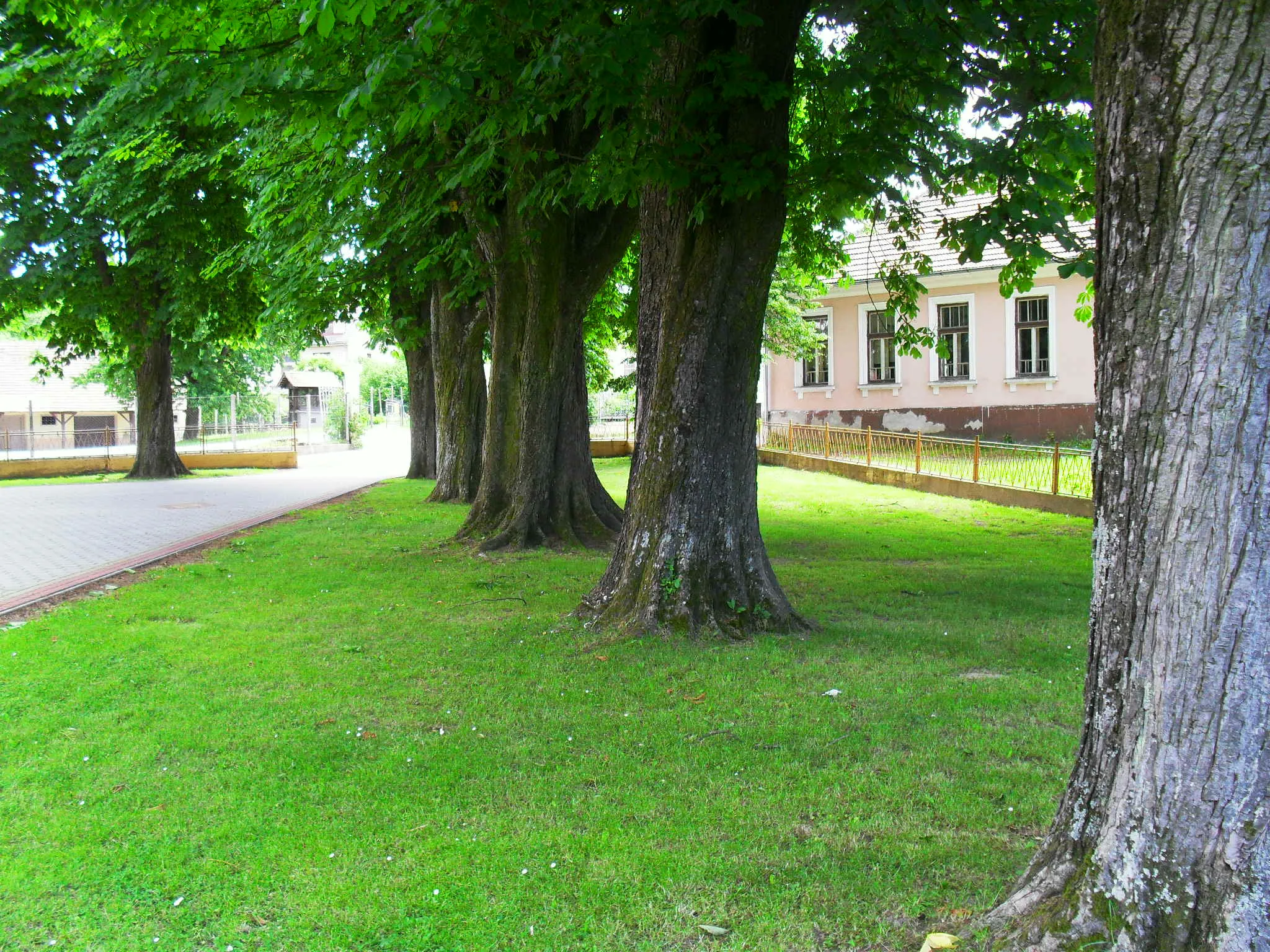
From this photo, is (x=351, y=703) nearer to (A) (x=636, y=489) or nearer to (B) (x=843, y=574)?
(A) (x=636, y=489)

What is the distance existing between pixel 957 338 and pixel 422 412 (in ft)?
52.2

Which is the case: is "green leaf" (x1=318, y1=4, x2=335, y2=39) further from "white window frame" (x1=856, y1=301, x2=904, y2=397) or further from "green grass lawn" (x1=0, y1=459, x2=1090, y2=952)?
"white window frame" (x1=856, y1=301, x2=904, y2=397)

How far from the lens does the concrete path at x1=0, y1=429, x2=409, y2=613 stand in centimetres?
1117

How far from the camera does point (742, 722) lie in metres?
5.48

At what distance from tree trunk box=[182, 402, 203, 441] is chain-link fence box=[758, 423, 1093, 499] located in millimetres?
21960

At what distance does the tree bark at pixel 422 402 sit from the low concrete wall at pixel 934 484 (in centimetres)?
975

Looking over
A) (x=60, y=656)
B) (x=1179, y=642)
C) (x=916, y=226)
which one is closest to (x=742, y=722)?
(x=1179, y=642)

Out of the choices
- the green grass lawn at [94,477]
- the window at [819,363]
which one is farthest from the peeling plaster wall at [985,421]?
the green grass lawn at [94,477]

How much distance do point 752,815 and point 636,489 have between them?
3960 mm

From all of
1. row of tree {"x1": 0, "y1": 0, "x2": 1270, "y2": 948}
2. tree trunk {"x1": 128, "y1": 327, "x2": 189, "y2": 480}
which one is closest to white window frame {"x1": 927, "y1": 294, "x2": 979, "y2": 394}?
row of tree {"x1": 0, "y1": 0, "x2": 1270, "y2": 948}

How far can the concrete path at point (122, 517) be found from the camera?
11172 millimetres

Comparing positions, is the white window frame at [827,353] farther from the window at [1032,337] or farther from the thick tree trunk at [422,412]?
the thick tree trunk at [422,412]

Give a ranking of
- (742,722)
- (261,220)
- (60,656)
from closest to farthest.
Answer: (742,722) → (60,656) → (261,220)

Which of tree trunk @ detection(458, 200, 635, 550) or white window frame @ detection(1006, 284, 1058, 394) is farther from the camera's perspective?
white window frame @ detection(1006, 284, 1058, 394)
